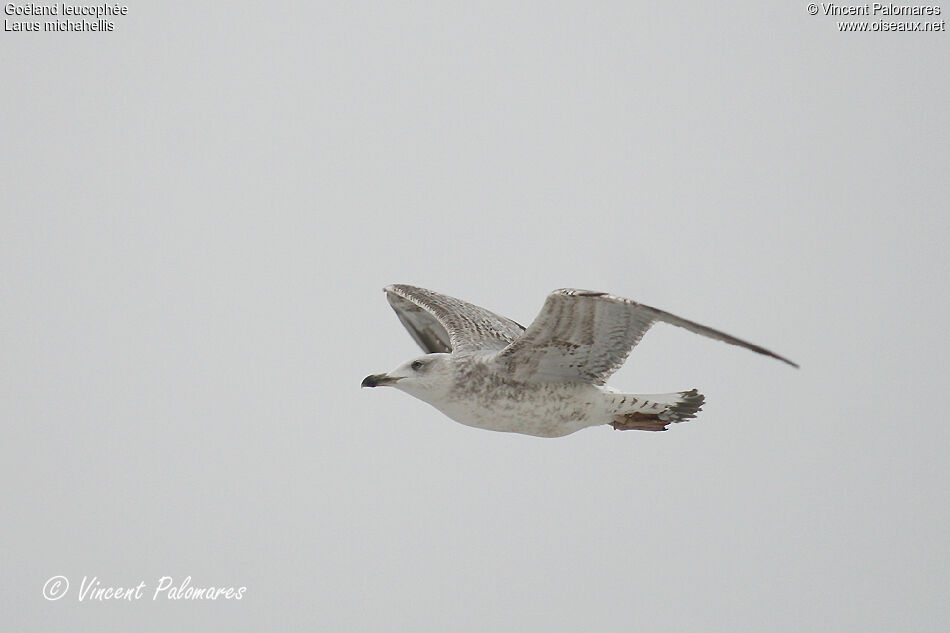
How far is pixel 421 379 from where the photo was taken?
10516mm

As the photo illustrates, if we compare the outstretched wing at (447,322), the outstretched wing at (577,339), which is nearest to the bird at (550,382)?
the outstretched wing at (577,339)

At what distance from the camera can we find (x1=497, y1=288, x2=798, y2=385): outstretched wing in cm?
957

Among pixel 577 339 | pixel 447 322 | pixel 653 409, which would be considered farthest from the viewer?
pixel 447 322

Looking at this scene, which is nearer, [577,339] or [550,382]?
[577,339]

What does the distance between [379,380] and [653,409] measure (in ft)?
8.39

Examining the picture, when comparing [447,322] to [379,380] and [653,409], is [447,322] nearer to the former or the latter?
[379,380]

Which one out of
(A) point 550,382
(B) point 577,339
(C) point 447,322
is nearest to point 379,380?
(A) point 550,382

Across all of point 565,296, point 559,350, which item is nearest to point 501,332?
point 559,350

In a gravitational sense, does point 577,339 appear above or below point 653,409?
above

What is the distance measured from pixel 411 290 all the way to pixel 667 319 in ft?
16.8

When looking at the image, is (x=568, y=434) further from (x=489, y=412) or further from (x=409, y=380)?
(x=409, y=380)

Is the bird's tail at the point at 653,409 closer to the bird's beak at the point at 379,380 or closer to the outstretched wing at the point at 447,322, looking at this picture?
the outstretched wing at the point at 447,322

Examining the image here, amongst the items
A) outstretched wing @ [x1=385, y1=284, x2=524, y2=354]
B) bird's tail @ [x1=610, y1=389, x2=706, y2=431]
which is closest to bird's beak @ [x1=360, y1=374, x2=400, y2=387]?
outstretched wing @ [x1=385, y1=284, x2=524, y2=354]

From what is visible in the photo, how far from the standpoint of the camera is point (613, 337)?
10.1 metres
